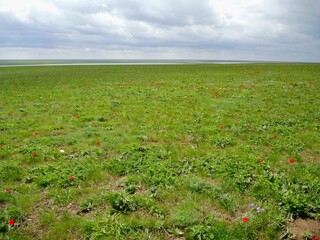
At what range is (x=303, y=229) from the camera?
4.86 meters

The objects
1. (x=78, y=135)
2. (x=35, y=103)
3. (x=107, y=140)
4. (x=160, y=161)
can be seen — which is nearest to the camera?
(x=160, y=161)

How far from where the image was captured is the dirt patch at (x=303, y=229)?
15.3 ft

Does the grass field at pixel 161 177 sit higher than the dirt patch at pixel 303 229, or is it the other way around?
the grass field at pixel 161 177

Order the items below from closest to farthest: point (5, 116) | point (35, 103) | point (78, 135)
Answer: point (78, 135) → point (5, 116) → point (35, 103)

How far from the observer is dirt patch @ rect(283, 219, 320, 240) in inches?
184

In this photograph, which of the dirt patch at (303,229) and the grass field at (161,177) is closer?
the dirt patch at (303,229)

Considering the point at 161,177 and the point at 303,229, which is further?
the point at 161,177

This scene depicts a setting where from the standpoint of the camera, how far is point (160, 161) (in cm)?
780

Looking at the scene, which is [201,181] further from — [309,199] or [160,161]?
[309,199]

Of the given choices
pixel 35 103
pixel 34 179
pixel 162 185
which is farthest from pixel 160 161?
pixel 35 103

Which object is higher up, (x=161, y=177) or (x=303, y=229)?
(x=161, y=177)

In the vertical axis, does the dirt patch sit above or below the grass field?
below

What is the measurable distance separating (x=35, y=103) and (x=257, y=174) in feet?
54.0

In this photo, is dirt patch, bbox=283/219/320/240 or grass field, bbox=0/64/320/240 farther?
grass field, bbox=0/64/320/240
